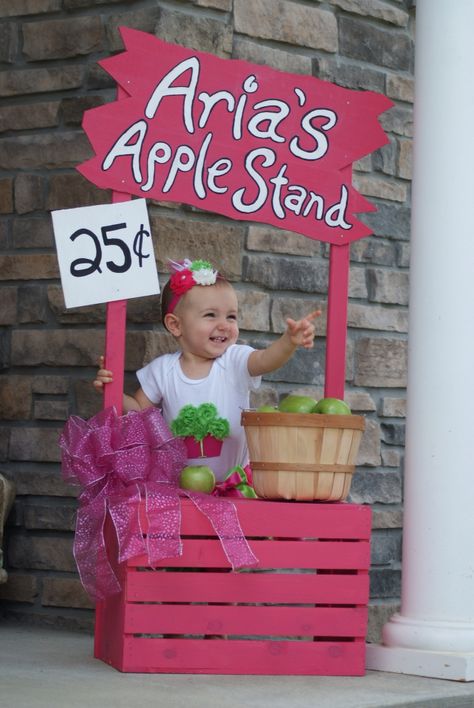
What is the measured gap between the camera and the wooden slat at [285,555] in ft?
10.8

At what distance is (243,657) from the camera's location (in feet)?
10.8

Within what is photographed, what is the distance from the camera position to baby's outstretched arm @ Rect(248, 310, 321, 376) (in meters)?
3.46

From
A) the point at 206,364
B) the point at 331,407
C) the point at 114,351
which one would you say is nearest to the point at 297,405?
the point at 331,407

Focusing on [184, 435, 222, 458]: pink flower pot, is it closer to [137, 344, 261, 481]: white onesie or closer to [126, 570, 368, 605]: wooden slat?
[137, 344, 261, 481]: white onesie

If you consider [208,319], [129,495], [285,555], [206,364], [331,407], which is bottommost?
[285,555]

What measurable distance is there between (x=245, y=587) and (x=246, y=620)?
0.09 meters

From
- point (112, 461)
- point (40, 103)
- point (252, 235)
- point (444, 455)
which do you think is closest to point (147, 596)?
point (112, 461)

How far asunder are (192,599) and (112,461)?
435mm

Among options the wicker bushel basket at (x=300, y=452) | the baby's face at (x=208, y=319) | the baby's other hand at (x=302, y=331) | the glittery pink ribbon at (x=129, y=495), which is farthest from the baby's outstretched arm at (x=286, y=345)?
the glittery pink ribbon at (x=129, y=495)

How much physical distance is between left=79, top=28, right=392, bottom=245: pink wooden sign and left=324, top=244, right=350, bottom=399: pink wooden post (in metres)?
0.07

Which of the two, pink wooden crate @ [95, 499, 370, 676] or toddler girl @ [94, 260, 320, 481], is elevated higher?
toddler girl @ [94, 260, 320, 481]

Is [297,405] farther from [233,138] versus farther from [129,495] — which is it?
[233,138]

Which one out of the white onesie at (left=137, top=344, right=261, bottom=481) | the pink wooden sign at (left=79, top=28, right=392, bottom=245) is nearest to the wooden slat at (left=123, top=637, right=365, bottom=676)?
the white onesie at (left=137, top=344, right=261, bottom=481)

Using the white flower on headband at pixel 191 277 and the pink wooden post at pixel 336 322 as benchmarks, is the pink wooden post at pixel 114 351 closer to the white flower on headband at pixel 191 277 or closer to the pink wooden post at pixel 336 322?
the white flower on headband at pixel 191 277
